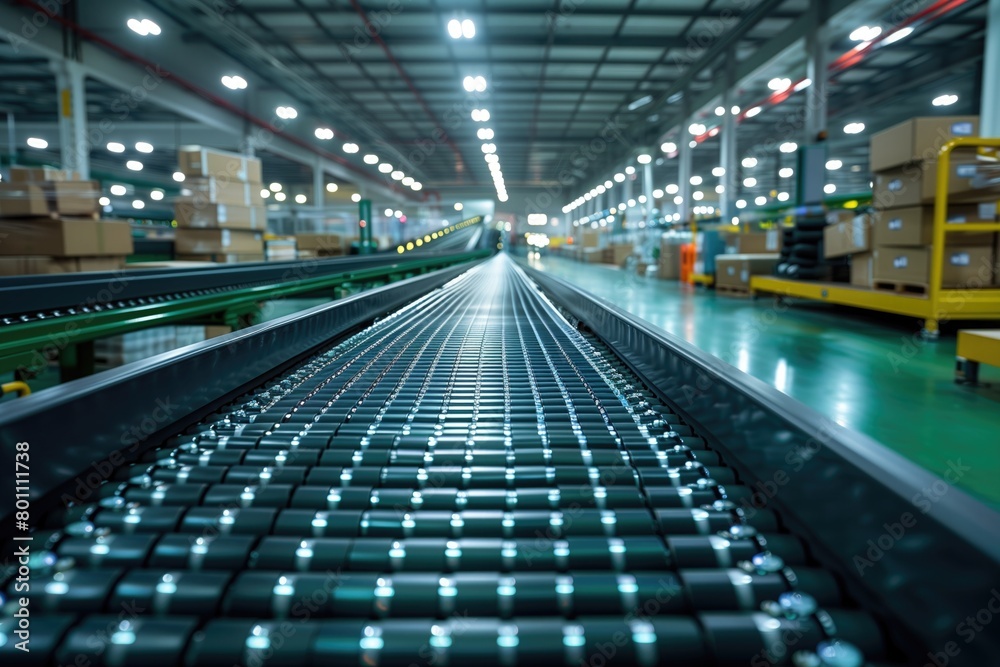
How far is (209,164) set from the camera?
6531mm

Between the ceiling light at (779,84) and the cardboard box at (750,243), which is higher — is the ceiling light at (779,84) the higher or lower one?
the higher one

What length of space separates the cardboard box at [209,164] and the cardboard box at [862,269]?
22.8 feet

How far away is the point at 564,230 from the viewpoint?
41.6 meters

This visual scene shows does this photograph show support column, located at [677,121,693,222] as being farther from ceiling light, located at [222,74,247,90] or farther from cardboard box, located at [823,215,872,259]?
ceiling light, located at [222,74,247,90]

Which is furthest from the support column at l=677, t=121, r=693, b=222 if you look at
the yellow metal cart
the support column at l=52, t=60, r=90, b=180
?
the support column at l=52, t=60, r=90, b=180

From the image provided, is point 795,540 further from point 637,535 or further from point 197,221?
point 197,221

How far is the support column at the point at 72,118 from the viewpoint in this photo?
8117 millimetres

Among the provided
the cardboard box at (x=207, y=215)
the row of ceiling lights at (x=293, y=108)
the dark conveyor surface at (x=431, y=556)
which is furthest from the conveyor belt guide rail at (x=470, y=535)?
the row of ceiling lights at (x=293, y=108)

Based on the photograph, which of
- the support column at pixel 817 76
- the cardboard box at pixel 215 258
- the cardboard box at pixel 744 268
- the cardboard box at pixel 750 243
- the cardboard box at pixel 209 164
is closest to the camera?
the cardboard box at pixel 209 164

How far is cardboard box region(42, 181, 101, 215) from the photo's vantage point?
4.41 metres

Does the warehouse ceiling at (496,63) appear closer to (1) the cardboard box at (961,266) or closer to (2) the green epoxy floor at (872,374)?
(1) the cardboard box at (961,266)

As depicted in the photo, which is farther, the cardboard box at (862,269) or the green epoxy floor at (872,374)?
the cardboard box at (862,269)

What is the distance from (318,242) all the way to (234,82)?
3.71 meters

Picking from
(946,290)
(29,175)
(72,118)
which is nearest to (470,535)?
(946,290)
